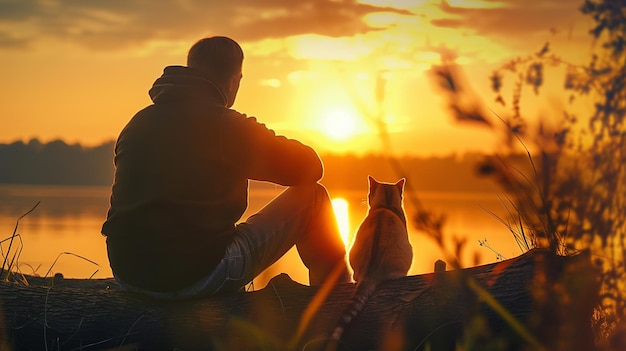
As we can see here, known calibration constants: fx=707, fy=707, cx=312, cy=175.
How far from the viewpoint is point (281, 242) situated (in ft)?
16.5

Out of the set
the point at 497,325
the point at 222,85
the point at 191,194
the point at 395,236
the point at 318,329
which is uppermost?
the point at 222,85

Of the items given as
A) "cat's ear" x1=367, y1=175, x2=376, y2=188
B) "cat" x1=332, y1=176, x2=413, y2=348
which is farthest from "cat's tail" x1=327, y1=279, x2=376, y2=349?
"cat's ear" x1=367, y1=175, x2=376, y2=188

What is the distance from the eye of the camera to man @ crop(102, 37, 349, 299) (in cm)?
439

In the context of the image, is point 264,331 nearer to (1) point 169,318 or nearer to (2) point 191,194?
(1) point 169,318

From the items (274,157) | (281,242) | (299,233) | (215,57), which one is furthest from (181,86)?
(299,233)

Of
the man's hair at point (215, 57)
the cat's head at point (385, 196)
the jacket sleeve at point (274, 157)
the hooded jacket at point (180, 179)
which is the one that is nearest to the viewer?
the hooded jacket at point (180, 179)

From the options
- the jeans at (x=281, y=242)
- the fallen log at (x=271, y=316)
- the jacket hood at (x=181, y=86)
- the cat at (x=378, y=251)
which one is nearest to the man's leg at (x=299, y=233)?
the jeans at (x=281, y=242)

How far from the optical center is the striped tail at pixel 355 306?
3.98 metres

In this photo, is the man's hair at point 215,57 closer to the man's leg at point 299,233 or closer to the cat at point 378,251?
the man's leg at point 299,233

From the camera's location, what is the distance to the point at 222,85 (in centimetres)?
477

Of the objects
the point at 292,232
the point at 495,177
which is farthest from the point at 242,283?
the point at 495,177

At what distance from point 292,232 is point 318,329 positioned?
43.9 inches

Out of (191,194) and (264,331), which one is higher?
(191,194)

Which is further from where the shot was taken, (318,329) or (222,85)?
(222,85)
